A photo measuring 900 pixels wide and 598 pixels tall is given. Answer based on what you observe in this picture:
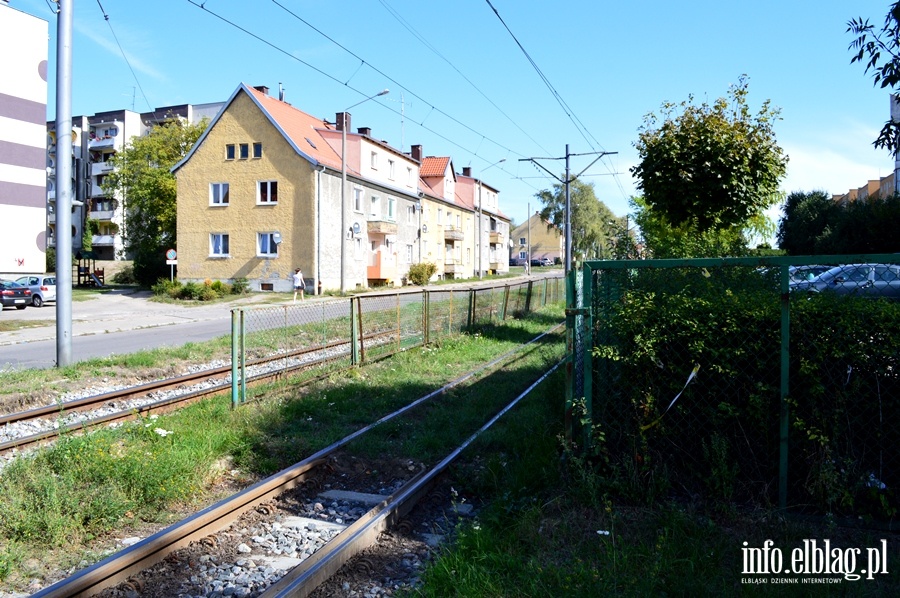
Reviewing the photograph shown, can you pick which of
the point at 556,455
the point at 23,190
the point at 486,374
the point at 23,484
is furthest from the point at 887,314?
the point at 23,190

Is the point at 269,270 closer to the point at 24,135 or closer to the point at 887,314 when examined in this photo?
the point at 24,135

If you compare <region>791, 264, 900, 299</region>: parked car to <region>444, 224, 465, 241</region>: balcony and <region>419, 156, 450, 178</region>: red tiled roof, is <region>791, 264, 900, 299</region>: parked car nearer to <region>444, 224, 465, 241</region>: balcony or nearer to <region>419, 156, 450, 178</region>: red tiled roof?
<region>444, 224, 465, 241</region>: balcony

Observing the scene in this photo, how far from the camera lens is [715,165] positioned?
524 inches

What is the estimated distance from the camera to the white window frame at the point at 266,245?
37.5 m

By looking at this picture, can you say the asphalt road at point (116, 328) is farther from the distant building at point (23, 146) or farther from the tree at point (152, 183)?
the tree at point (152, 183)

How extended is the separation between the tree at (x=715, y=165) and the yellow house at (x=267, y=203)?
77.2 feet

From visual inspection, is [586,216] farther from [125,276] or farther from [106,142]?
[106,142]

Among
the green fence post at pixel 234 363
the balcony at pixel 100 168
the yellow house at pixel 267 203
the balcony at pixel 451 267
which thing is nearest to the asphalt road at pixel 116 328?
the green fence post at pixel 234 363

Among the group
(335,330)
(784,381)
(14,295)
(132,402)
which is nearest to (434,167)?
(14,295)

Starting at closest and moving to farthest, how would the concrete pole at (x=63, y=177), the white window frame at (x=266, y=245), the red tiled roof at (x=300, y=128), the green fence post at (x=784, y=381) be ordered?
1. the green fence post at (x=784, y=381)
2. the concrete pole at (x=63, y=177)
3. the red tiled roof at (x=300, y=128)
4. the white window frame at (x=266, y=245)

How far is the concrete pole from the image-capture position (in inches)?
473

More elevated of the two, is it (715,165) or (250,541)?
(715,165)

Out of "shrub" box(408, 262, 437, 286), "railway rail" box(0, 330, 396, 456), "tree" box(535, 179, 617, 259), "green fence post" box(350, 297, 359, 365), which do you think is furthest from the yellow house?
"tree" box(535, 179, 617, 259)

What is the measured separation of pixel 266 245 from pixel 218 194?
14.3 ft
